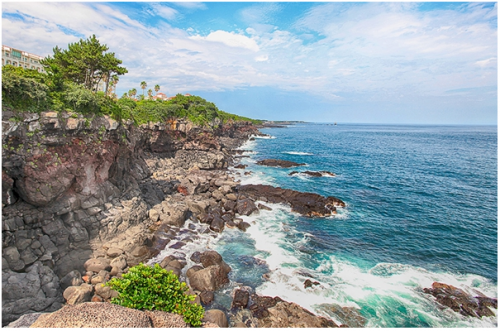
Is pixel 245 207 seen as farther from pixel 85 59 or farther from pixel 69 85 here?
pixel 85 59

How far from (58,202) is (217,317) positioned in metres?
15.9

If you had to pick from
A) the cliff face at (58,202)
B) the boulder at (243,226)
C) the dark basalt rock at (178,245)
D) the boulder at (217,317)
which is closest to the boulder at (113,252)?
the cliff face at (58,202)

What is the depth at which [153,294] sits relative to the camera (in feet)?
37.7

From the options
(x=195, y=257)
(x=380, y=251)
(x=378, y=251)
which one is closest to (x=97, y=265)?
(x=195, y=257)

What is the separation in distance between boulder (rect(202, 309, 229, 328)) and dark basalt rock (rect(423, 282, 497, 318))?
1550 centimetres

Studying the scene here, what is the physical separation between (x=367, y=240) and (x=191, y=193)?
901 inches

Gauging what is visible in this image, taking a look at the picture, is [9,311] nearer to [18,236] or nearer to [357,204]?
[18,236]

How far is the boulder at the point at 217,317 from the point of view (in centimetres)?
1530

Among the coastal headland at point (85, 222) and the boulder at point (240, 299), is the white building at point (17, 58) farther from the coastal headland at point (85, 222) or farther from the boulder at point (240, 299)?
the boulder at point (240, 299)

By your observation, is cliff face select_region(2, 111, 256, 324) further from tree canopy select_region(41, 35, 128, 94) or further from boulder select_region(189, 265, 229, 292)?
tree canopy select_region(41, 35, 128, 94)

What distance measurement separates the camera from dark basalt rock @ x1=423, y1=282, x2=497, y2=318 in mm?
17688

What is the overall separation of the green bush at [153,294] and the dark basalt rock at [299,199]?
23729mm

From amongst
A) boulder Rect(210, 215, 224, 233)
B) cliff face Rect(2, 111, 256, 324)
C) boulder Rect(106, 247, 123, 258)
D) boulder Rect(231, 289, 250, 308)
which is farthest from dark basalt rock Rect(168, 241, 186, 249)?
boulder Rect(231, 289, 250, 308)

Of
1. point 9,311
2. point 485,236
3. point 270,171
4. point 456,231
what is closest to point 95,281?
point 9,311
